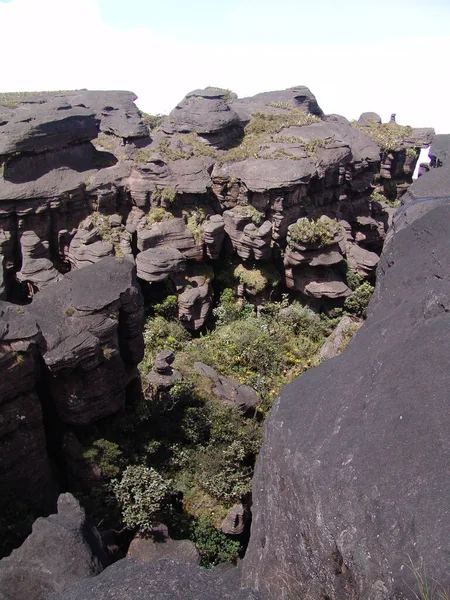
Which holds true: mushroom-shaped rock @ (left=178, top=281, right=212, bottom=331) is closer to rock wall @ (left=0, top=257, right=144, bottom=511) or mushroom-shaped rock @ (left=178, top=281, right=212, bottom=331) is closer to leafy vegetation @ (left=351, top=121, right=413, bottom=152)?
rock wall @ (left=0, top=257, right=144, bottom=511)

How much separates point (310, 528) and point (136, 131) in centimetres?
2517

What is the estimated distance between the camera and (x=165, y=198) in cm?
2372

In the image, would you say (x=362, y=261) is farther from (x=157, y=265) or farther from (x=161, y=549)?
(x=161, y=549)

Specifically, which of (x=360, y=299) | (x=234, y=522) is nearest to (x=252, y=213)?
(x=360, y=299)

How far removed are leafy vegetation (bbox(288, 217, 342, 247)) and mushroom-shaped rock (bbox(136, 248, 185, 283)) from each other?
5.15m

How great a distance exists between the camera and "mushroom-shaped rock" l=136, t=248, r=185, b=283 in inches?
850

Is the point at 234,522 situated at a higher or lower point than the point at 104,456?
lower

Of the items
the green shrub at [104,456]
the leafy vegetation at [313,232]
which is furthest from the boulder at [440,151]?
the green shrub at [104,456]

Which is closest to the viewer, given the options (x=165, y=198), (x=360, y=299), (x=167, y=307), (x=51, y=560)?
(x=51, y=560)

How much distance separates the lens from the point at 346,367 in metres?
7.93

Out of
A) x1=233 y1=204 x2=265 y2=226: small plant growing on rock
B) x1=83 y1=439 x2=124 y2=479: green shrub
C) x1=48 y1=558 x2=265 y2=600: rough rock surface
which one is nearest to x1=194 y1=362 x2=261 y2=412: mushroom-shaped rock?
x1=83 y1=439 x2=124 y2=479: green shrub

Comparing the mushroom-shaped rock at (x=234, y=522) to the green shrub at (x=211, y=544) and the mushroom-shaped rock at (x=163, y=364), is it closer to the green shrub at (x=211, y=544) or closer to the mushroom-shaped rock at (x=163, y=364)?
the green shrub at (x=211, y=544)

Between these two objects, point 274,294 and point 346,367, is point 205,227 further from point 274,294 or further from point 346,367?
point 346,367

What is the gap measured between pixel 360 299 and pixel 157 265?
907cm
